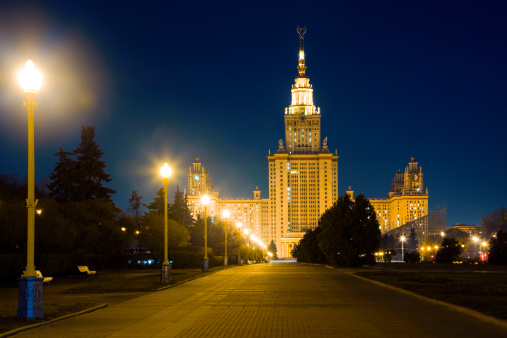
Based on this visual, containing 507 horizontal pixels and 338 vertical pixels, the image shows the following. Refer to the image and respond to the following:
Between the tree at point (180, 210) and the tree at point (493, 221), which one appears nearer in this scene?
the tree at point (180, 210)

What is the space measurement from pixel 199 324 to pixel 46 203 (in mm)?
34322

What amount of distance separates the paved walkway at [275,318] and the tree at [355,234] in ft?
109

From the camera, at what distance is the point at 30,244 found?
1591 cm

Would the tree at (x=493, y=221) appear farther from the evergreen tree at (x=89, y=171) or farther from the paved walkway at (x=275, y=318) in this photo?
the paved walkway at (x=275, y=318)

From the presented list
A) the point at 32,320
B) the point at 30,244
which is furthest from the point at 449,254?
the point at 32,320

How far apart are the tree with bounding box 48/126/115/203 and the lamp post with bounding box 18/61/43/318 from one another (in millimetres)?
49136

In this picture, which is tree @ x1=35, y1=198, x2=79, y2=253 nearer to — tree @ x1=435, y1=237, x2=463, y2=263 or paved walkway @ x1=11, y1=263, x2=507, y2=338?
paved walkway @ x1=11, y1=263, x2=507, y2=338

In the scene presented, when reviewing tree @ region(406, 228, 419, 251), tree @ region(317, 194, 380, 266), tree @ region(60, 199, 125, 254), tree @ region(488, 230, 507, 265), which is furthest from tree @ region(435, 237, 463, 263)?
tree @ region(406, 228, 419, 251)

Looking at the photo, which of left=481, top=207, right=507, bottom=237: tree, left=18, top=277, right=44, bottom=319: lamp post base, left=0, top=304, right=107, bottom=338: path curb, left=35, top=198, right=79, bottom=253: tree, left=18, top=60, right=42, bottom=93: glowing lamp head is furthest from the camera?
left=481, top=207, right=507, bottom=237: tree

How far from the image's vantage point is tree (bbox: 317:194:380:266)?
5681 centimetres

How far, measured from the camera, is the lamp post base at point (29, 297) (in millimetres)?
15413

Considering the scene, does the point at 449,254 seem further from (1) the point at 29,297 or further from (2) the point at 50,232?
(1) the point at 29,297

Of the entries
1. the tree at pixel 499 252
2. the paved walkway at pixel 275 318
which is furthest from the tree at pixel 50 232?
the tree at pixel 499 252

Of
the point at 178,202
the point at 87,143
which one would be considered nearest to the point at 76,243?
the point at 87,143
